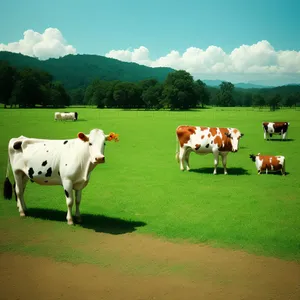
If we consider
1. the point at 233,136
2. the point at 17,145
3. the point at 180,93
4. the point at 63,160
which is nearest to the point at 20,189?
the point at 17,145

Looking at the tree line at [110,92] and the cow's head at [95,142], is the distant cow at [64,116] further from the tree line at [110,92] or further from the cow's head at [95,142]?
the tree line at [110,92]

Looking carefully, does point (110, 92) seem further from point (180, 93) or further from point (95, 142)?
point (95, 142)

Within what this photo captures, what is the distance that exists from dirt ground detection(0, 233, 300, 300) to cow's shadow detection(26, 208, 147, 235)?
3.69ft

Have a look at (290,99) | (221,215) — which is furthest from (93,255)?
(290,99)

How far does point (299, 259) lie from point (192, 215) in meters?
3.29

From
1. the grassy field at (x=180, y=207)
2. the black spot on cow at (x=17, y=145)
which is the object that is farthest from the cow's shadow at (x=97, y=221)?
the black spot on cow at (x=17, y=145)

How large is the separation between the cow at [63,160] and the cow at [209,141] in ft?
24.5

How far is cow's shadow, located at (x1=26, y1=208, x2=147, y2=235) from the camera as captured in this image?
27.6ft

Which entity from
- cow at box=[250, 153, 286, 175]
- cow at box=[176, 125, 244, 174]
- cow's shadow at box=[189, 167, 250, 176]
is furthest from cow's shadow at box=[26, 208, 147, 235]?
cow at box=[250, 153, 286, 175]

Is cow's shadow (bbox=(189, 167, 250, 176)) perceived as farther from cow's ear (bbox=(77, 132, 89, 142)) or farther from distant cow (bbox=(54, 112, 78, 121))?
distant cow (bbox=(54, 112, 78, 121))

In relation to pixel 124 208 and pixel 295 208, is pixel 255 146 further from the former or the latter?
pixel 124 208

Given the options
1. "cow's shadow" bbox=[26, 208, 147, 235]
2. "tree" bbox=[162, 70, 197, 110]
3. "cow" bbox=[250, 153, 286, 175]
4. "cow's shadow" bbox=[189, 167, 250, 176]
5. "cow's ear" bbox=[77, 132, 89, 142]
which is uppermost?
"tree" bbox=[162, 70, 197, 110]

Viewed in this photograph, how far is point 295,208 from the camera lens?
400 inches

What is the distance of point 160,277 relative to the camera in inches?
236
